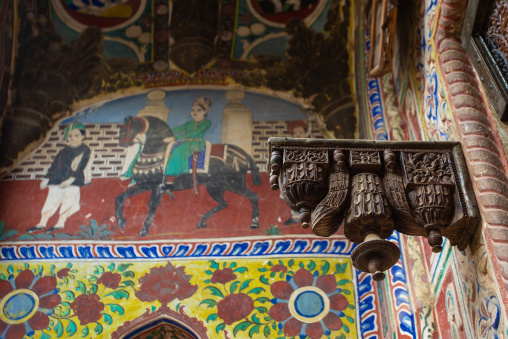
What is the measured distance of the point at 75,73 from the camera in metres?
7.15

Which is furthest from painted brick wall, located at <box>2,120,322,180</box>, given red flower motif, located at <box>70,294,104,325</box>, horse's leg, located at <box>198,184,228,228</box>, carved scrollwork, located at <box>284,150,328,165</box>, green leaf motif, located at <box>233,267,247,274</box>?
carved scrollwork, located at <box>284,150,328,165</box>

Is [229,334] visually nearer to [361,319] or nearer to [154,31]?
[361,319]

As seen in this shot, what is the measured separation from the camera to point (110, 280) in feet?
18.6

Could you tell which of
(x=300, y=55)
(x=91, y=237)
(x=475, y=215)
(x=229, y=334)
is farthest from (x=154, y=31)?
(x=475, y=215)

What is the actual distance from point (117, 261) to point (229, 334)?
4.02 ft

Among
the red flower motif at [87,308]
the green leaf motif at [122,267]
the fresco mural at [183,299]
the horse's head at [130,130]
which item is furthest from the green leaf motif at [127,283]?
the horse's head at [130,130]

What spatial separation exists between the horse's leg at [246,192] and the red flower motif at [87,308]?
4.95ft

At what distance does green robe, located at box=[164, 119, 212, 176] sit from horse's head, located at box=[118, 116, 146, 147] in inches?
14.5

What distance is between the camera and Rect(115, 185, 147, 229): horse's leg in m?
6.13

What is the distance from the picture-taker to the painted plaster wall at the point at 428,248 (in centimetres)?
347

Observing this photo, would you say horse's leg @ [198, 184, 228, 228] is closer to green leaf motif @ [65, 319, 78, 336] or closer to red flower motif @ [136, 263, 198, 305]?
red flower motif @ [136, 263, 198, 305]

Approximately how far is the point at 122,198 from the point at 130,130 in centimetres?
91

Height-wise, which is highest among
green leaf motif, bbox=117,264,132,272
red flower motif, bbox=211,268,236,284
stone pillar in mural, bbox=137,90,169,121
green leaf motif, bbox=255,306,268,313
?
stone pillar in mural, bbox=137,90,169,121

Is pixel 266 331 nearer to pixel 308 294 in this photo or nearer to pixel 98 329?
pixel 308 294
